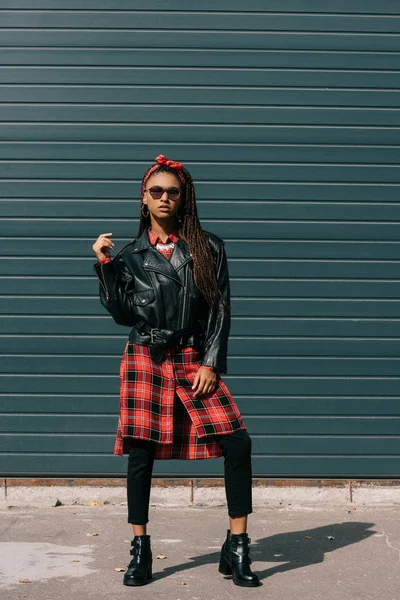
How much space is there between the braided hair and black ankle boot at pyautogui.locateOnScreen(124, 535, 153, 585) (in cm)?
120

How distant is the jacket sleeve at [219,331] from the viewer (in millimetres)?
4750

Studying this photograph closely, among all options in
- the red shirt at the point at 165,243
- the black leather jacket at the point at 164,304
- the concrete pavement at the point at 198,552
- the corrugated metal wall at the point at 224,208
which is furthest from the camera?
the corrugated metal wall at the point at 224,208

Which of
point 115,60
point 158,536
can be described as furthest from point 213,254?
point 115,60

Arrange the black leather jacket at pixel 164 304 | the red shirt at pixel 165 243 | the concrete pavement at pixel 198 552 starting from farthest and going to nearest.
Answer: the red shirt at pixel 165 243, the black leather jacket at pixel 164 304, the concrete pavement at pixel 198 552

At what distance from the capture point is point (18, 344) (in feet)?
21.6

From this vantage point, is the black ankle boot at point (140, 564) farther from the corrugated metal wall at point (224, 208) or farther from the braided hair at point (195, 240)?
the corrugated metal wall at point (224, 208)

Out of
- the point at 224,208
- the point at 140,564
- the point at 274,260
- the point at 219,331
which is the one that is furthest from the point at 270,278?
the point at 140,564

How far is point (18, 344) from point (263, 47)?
103 inches

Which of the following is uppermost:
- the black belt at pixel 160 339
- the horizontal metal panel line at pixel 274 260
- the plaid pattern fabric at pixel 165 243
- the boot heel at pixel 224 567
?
the horizontal metal panel line at pixel 274 260

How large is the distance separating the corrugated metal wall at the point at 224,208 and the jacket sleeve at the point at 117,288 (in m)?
1.73

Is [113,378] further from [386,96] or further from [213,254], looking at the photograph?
[386,96]

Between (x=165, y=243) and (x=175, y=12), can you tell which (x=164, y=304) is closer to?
(x=165, y=243)

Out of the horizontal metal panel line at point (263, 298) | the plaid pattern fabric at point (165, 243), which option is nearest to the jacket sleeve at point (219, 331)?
the plaid pattern fabric at point (165, 243)

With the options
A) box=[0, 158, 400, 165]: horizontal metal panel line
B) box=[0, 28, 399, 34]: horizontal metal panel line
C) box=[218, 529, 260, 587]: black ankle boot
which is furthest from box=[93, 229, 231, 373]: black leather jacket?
box=[0, 28, 399, 34]: horizontal metal panel line
